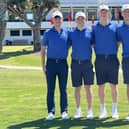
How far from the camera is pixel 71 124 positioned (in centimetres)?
998

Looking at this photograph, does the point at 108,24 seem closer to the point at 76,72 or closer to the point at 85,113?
the point at 76,72

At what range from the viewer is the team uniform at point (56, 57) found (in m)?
10.3

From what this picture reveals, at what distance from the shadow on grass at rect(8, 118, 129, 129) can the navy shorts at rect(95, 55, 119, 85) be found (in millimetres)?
795

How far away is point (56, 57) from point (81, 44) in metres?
0.55

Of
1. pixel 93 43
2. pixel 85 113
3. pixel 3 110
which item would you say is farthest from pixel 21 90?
pixel 93 43

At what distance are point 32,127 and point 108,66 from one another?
1.87m

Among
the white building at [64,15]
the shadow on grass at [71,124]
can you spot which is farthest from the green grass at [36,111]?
the white building at [64,15]

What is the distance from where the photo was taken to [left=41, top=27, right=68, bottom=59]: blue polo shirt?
10.3 m

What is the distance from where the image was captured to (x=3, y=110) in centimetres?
1190

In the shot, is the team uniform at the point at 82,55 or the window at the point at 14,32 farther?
the window at the point at 14,32

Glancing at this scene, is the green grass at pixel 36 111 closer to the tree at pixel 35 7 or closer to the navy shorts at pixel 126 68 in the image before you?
the navy shorts at pixel 126 68

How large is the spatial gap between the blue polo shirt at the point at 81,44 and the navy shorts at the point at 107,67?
0.25m

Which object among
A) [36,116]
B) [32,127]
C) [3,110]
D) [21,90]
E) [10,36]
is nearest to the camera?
[32,127]

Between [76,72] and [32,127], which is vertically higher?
[76,72]
